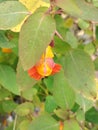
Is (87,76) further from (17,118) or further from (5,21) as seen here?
(17,118)

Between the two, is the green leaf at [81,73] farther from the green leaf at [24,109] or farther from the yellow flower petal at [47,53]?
the green leaf at [24,109]

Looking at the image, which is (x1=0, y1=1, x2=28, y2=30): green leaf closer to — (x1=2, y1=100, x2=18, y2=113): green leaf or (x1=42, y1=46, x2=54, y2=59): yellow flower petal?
(x1=42, y1=46, x2=54, y2=59): yellow flower petal

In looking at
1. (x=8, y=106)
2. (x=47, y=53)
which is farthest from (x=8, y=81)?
(x=47, y=53)

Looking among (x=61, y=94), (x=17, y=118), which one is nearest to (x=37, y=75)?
(x=61, y=94)

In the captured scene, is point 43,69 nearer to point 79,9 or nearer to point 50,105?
point 79,9

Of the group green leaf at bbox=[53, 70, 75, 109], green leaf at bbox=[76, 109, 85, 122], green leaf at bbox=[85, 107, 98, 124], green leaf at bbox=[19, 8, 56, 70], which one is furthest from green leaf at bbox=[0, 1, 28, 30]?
green leaf at bbox=[85, 107, 98, 124]

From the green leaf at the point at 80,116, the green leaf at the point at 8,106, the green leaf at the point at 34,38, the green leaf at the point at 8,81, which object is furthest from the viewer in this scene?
the green leaf at the point at 8,106

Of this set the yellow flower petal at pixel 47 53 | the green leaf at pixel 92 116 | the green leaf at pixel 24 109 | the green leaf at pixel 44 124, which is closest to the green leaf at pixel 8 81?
the green leaf at pixel 24 109
